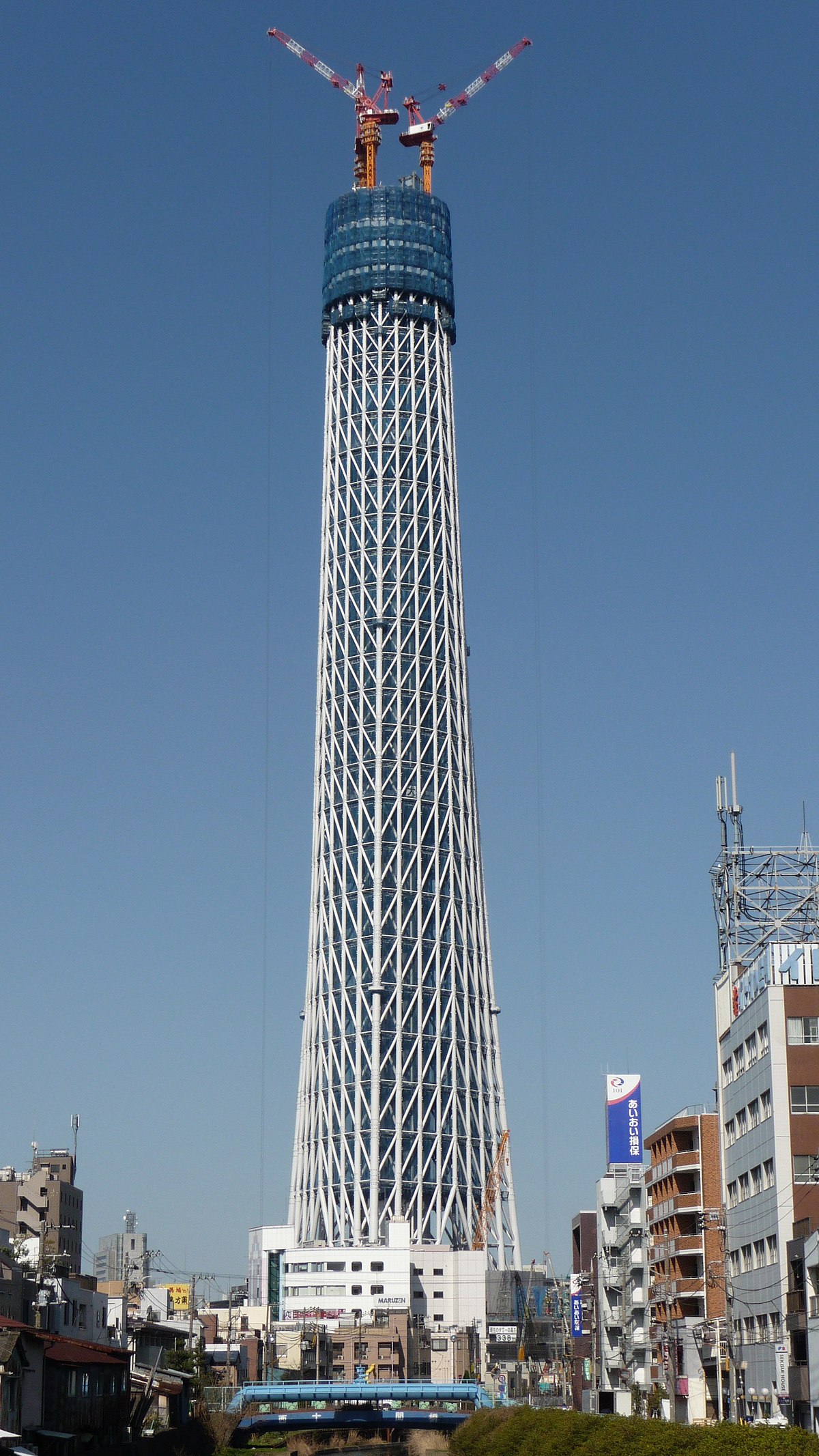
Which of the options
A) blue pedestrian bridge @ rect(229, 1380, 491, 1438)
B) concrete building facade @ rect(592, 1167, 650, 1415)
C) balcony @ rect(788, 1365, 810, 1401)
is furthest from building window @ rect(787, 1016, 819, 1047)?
blue pedestrian bridge @ rect(229, 1380, 491, 1438)


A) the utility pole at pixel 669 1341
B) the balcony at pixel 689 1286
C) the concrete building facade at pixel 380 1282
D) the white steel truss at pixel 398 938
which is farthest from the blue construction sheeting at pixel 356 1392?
the white steel truss at pixel 398 938

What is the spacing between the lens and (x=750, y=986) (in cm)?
10656

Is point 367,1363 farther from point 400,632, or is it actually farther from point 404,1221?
point 400,632

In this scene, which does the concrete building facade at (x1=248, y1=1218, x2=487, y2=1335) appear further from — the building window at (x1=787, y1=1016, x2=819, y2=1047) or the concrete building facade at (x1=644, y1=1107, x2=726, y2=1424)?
the building window at (x1=787, y1=1016, x2=819, y2=1047)

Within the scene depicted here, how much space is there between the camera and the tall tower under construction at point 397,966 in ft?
614

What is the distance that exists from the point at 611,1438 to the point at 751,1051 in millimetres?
28413

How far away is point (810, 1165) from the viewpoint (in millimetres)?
93938

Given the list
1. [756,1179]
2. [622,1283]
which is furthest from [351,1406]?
[756,1179]

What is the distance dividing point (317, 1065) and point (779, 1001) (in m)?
100

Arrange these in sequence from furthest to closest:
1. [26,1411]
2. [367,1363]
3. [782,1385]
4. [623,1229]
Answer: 1. [367,1363]
2. [623,1229]
3. [782,1385]
4. [26,1411]

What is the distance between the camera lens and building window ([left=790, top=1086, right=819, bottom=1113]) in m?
95.8

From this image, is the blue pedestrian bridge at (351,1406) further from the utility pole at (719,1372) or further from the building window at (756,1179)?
the building window at (756,1179)

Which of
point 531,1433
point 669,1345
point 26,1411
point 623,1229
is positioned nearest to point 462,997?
point 623,1229

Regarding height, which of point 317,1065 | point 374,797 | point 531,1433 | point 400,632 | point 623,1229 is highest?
point 400,632
